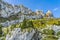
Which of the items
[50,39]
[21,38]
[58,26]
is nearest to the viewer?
[21,38]

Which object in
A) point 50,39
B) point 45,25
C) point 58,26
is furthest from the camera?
point 45,25

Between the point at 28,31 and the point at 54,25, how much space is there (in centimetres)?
4016

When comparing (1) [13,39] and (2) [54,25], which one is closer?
(1) [13,39]

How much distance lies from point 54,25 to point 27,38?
41.2 meters

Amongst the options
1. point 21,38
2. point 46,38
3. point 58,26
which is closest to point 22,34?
point 21,38

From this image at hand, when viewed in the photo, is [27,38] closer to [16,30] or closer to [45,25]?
[16,30]

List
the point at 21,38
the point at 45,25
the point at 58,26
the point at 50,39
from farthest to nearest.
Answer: the point at 45,25
the point at 58,26
the point at 50,39
the point at 21,38

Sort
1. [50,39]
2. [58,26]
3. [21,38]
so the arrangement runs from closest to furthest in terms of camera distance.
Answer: [21,38] → [50,39] → [58,26]

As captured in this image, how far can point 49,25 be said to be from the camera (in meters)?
115

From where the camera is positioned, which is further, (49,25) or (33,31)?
(49,25)

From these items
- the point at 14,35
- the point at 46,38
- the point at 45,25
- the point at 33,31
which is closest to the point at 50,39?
the point at 46,38

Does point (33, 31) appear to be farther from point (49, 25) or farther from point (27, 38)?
point (49, 25)

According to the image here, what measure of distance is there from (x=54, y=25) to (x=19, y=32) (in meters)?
39.9

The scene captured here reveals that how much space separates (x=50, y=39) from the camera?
78.9 meters
